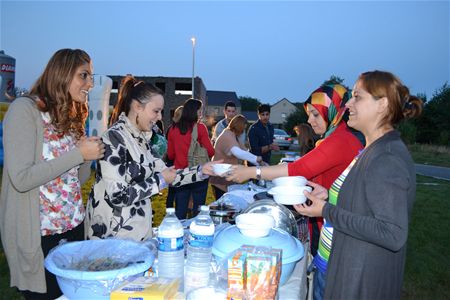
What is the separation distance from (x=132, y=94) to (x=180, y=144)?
3173mm

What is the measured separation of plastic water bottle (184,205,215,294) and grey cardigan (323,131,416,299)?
61cm

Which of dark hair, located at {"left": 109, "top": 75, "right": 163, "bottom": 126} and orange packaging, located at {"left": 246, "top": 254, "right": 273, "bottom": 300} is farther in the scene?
dark hair, located at {"left": 109, "top": 75, "right": 163, "bottom": 126}

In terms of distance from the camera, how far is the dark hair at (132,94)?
228cm

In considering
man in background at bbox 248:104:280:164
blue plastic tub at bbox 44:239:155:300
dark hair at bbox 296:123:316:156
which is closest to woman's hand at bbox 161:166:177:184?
blue plastic tub at bbox 44:239:155:300

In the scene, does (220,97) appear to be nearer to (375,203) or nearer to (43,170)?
(43,170)

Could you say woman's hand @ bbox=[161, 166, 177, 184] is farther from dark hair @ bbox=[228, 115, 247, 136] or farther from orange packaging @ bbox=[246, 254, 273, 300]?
dark hair @ bbox=[228, 115, 247, 136]

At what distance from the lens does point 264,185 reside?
4547mm

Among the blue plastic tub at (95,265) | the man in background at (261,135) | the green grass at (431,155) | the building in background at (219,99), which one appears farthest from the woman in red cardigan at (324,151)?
the building in background at (219,99)

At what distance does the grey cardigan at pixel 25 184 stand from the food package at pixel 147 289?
0.75m

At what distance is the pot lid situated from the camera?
166 cm

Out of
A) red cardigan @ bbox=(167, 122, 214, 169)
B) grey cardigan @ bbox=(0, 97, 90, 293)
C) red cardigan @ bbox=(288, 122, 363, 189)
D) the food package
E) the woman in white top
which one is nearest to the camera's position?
the food package

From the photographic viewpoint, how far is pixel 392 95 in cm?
176

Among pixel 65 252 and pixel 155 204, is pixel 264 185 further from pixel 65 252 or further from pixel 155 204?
pixel 155 204

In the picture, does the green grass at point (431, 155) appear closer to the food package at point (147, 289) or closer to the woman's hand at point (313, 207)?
the woman's hand at point (313, 207)
